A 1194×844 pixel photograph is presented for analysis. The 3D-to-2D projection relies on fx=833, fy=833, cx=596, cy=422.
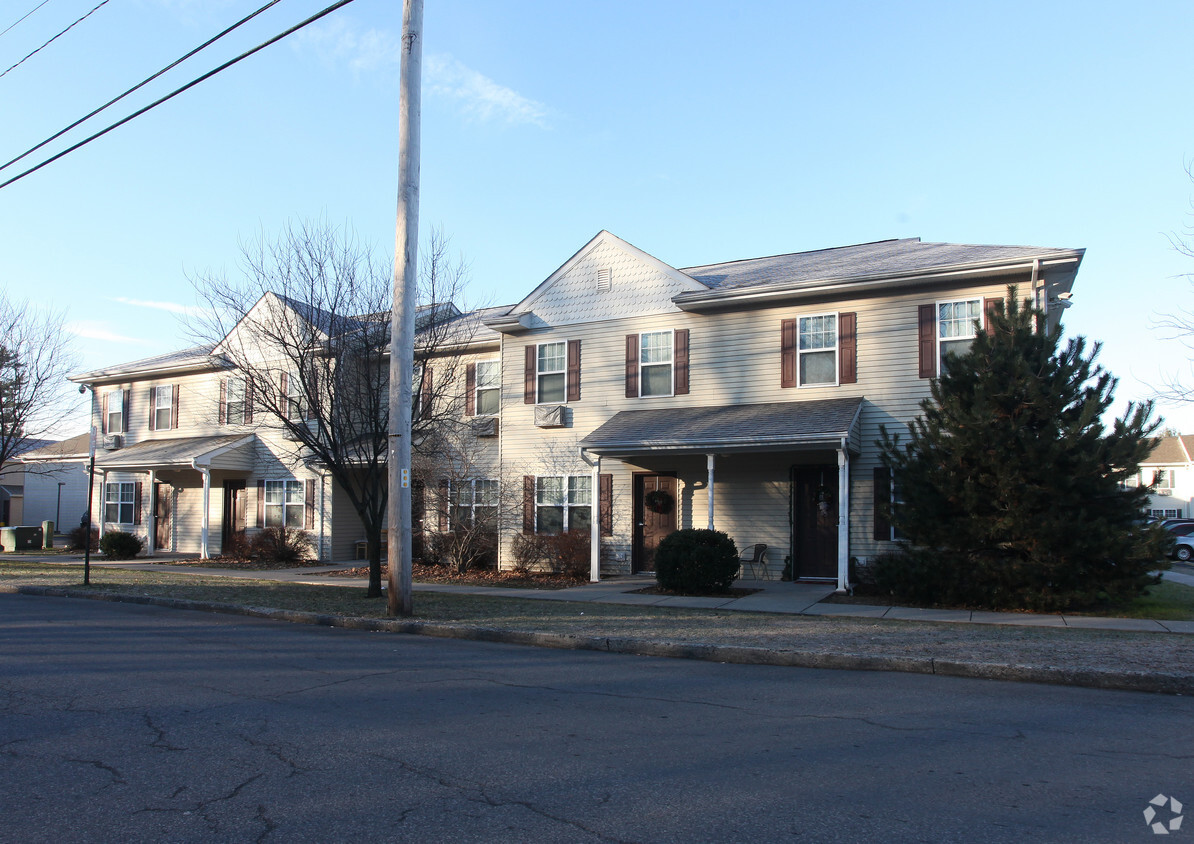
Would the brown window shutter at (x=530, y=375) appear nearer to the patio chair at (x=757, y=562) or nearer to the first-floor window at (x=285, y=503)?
the patio chair at (x=757, y=562)

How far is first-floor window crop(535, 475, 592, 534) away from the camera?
1847 cm

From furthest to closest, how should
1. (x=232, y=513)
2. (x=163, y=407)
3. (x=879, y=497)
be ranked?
1. (x=163, y=407)
2. (x=232, y=513)
3. (x=879, y=497)

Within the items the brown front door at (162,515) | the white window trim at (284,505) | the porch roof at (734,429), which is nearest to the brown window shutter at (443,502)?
the porch roof at (734,429)

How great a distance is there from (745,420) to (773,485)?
70.7 inches

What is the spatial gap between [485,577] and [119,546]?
12849mm

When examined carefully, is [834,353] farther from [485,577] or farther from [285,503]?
[285,503]

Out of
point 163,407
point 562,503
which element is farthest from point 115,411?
point 562,503

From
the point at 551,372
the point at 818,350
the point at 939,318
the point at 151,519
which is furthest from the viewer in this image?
the point at 151,519

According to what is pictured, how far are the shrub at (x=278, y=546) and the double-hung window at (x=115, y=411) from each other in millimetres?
9144

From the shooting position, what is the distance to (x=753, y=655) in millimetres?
9070

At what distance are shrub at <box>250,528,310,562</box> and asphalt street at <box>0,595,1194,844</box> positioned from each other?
13.1 m

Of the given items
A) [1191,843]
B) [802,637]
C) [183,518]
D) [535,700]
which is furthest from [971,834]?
[183,518]

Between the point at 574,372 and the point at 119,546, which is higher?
the point at 574,372

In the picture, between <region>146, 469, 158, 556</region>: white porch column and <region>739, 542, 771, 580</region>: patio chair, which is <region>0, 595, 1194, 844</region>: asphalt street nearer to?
<region>739, 542, 771, 580</region>: patio chair
